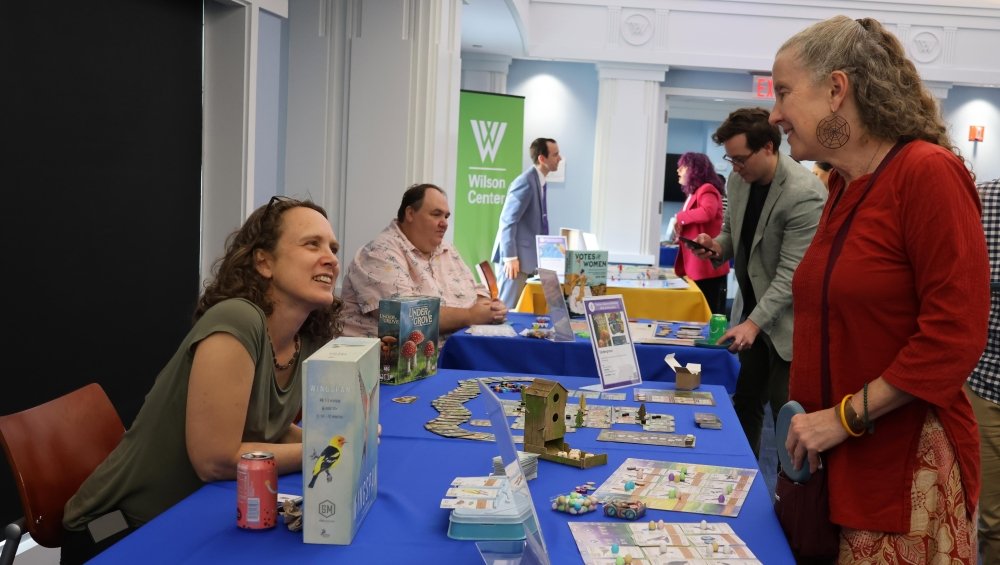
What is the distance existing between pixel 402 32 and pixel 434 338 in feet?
7.63

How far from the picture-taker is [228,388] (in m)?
1.75

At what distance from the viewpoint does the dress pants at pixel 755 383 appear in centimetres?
357

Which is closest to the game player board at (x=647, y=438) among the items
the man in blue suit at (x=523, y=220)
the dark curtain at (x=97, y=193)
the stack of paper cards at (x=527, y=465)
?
the stack of paper cards at (x=527, y=465)

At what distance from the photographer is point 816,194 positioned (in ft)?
11.3

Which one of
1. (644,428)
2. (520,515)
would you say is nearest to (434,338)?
(644,428)

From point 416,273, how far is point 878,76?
8.21ft

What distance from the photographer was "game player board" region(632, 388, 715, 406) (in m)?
2.66

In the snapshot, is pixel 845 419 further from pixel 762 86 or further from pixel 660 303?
pixel 762 86

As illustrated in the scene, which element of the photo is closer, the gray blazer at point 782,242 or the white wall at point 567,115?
the gray blazer at point 782,242

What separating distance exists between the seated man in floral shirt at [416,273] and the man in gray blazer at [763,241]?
1.11 metres

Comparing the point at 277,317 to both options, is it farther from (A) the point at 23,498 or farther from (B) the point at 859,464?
(B) the point at 859,464

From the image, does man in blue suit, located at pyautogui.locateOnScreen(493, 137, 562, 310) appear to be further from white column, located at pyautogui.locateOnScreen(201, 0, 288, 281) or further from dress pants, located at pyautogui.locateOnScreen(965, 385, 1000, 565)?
dress pants, located at pyautogui.locateOnScreen(965, 385, 1000, 565)

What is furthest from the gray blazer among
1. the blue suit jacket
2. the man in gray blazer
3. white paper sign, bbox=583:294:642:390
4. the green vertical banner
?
the green vertical banner

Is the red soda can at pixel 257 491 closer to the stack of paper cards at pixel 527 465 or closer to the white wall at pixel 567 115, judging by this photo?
the stack of paper cards at pixel 527 465
